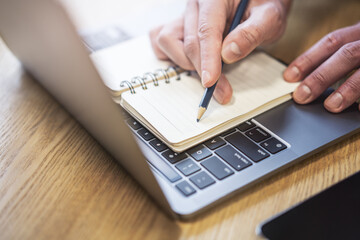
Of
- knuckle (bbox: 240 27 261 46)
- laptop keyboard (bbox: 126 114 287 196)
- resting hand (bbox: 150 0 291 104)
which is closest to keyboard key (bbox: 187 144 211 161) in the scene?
laptop keyboard (bbox: 126 114 287 196)

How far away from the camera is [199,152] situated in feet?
1.57

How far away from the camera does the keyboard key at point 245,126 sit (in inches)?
20.5

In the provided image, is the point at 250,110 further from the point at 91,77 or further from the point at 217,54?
the point at 91,77

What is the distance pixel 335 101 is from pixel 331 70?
0.06 meters

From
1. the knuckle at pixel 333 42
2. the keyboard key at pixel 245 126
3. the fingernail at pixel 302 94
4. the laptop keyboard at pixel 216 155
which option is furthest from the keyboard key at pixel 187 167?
the knuckle at pixel 333 42

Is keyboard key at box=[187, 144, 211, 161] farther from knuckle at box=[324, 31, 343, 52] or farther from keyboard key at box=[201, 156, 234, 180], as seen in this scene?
knuckle at box=[324, 31, 343, 52]

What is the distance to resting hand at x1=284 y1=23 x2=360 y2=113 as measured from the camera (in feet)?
1.81

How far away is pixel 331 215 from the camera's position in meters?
0.53

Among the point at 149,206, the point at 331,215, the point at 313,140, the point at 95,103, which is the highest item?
the point at 95,103

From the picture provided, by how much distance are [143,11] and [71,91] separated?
0.48 metres

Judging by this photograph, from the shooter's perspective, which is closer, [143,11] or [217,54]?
[217,54]

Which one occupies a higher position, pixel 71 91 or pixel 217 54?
pixel 71 91

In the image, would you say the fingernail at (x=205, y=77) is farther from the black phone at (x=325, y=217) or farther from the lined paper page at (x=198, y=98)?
the black phone at (x=325, y=217)

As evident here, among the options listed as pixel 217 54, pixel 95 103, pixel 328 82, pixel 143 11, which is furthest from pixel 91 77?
pixel 143 11
